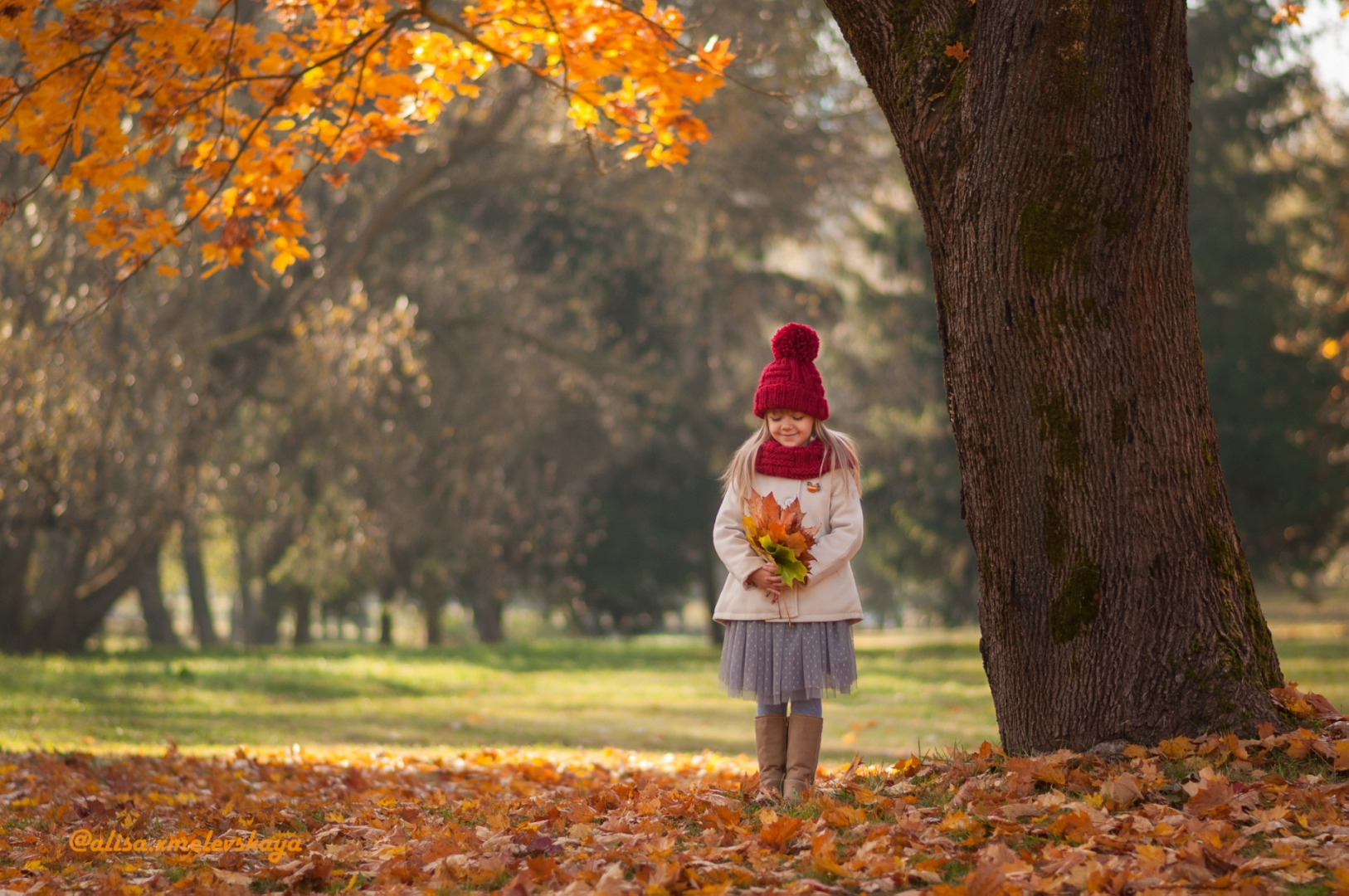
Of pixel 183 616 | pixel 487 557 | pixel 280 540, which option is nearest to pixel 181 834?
pixel 487 557

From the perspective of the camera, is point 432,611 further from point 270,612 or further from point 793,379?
point 793,379

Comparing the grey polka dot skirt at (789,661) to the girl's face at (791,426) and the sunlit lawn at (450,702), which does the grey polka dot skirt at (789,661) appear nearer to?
the girl's face at (791,426)

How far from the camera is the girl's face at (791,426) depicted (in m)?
4.91

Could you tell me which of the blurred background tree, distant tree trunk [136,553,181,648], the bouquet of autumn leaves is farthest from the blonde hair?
distant tree trunk [136,553,181,648]

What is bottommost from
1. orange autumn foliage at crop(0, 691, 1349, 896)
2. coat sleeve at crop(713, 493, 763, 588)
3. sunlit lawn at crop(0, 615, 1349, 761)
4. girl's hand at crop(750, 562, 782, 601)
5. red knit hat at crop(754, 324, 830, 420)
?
sunlit lawn at crop(0, 615, 1349, 761)

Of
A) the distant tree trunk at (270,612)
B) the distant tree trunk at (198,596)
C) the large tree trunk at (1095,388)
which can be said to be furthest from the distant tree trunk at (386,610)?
the large tree trunk at (1095,388)

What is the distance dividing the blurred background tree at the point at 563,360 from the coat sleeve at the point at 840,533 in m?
8.75

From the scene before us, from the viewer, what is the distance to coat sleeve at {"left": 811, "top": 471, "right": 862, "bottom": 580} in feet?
15.5

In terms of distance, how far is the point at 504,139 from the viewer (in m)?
16.7

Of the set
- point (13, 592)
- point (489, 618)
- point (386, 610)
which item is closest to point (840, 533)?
point (13, 592)

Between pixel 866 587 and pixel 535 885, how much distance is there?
4287 cm

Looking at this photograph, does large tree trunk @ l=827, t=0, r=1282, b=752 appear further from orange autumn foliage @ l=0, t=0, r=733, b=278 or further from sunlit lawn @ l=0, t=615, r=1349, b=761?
sunlit lawn @ l=0, t=615, r=1349, b=761

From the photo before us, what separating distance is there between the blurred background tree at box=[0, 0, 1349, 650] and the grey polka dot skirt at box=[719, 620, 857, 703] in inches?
359

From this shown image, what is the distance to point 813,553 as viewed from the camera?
4.74m
